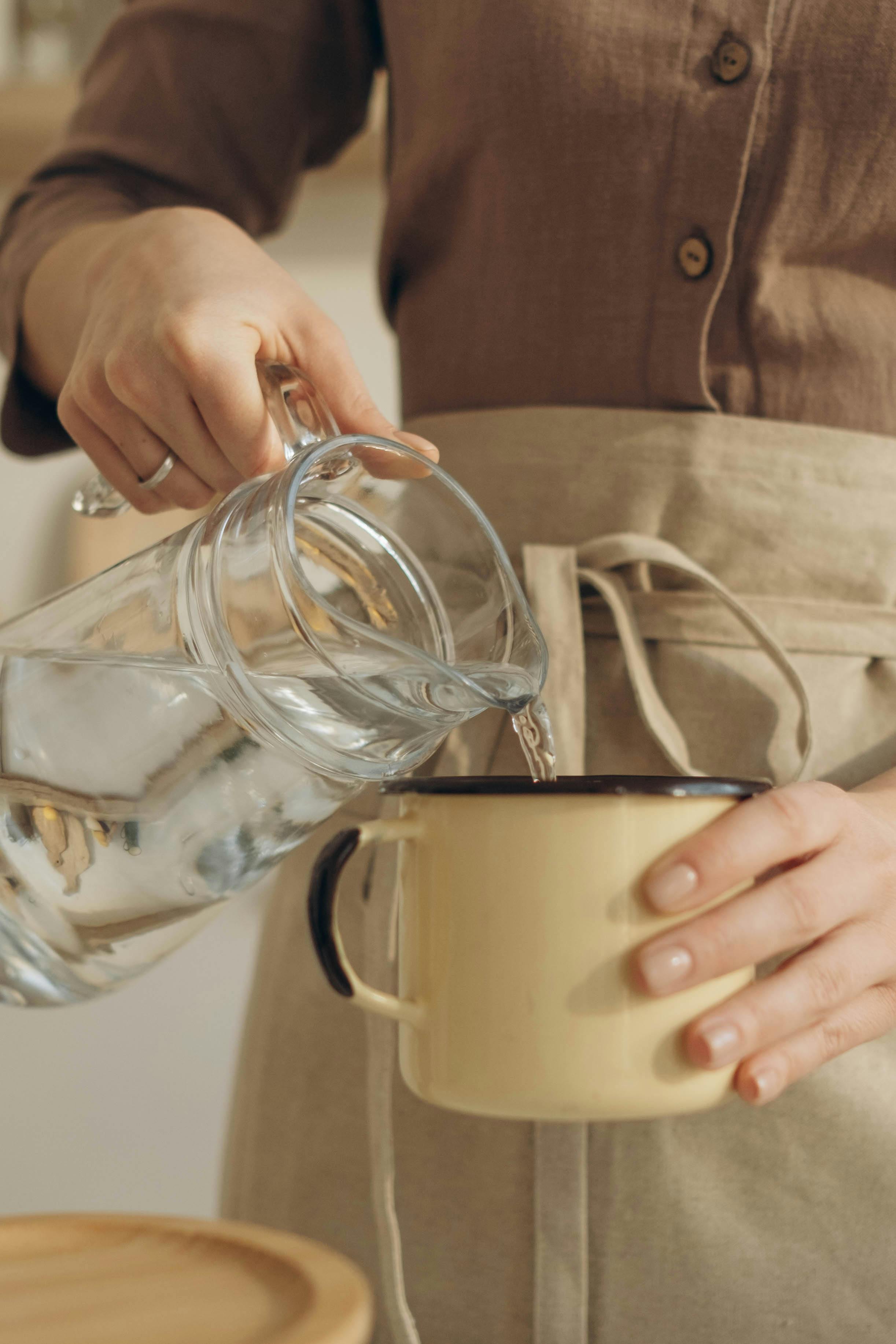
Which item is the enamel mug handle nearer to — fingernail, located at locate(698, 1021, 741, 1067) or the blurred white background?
fingernail, located at locate(698, 1021, 741, 1067)

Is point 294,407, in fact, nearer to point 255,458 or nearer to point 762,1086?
point 255,458

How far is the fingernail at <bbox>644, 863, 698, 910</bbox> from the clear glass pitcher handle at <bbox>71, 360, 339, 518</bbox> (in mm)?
178

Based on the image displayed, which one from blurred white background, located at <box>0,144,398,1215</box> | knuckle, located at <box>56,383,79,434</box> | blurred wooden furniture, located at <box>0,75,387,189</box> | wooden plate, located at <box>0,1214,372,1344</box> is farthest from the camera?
blurred white background, located at <box>0,144,398,1215</box>

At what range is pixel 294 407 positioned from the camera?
1.27ft

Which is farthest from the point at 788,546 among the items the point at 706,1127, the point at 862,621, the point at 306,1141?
the point at 306,1141

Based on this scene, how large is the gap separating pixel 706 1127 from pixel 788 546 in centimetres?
23

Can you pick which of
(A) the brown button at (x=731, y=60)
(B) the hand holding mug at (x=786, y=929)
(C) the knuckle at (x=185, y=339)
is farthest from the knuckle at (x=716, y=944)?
(A) the brown button at (x=731, y=60)

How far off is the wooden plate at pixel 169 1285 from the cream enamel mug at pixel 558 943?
0.07 metres

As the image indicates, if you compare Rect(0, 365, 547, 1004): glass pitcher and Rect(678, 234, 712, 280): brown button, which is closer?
Rect(0, 365, 547, 1004): glass pitcher

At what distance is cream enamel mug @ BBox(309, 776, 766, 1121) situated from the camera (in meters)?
0.31

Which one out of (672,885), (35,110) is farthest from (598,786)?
(35,110)

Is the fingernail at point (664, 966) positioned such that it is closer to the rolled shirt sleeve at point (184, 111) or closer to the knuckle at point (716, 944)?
the knuckle at point (716, 944)

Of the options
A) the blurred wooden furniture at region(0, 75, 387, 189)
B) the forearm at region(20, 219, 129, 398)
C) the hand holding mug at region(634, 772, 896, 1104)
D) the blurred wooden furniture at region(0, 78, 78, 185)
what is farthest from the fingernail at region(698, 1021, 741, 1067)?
the blurred wooden furniture at region(0, 78, 78, 185)

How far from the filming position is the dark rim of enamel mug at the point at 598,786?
0.99 feet
